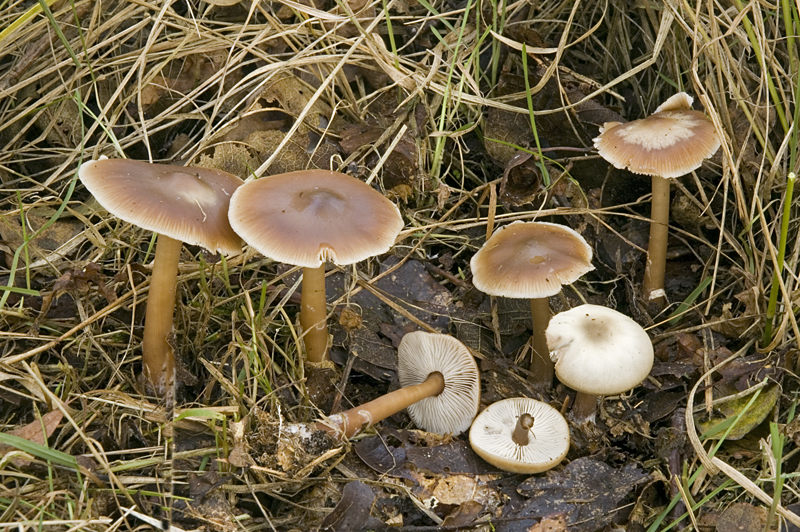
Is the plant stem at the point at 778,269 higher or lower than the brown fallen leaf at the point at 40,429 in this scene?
higher

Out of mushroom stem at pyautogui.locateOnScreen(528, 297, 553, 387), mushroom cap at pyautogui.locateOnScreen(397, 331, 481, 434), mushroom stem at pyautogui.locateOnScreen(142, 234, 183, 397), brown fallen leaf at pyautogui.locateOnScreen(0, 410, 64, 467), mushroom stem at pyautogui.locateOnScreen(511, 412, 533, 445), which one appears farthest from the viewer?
mushroom stem at pyautogui.locateOnScreen(528, 297, 553, 387)

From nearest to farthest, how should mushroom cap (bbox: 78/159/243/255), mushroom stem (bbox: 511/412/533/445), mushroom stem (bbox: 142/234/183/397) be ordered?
1. mushroom cap (bbox: 78/159/243/255)
2. mushroom stem (bbox: 511/412/533/445)
3. mushroom stem (bbox: 142/234/183/397)

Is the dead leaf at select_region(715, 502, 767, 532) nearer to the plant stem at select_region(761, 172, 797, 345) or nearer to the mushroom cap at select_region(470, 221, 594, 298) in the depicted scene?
the plant stem at select_region(761, 172, 797, 345)

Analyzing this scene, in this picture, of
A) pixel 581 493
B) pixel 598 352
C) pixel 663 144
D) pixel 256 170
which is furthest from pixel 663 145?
pixel 256 170

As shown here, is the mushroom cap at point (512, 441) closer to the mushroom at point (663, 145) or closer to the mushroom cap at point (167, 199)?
the mushroom at point (663, 145)

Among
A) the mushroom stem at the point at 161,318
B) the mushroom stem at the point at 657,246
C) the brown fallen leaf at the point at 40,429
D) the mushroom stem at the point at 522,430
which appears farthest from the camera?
the mushroom stem at the point at 657,246

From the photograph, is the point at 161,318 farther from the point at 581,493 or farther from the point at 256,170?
the point at 581,493

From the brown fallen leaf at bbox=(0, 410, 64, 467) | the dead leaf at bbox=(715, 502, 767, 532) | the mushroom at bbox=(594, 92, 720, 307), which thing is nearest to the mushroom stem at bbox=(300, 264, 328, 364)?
the brown fallen leaf at bbox=(0, 410, 64, 467)

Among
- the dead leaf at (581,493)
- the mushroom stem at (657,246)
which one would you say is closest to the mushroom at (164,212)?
the dead leaf at (581,493)
